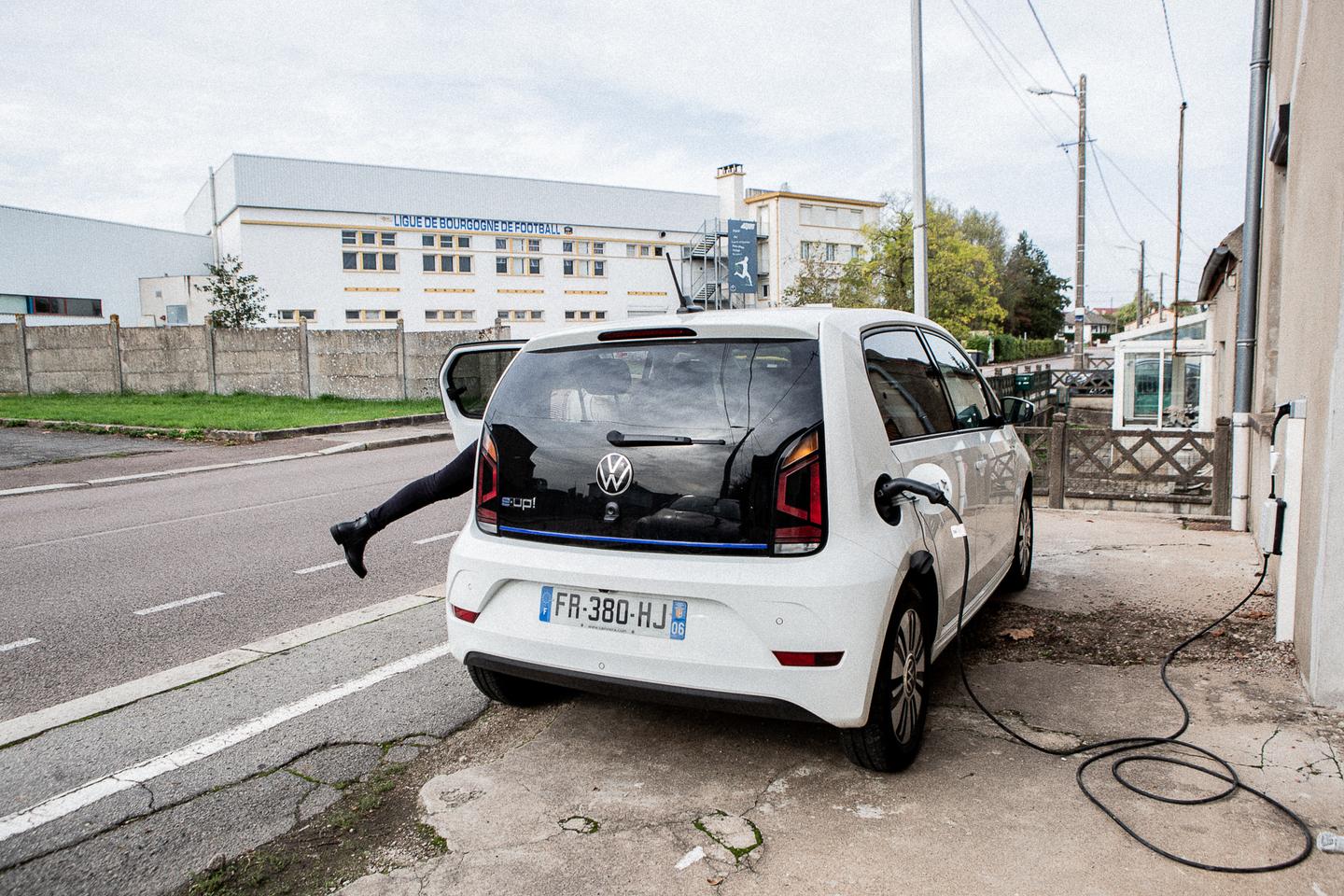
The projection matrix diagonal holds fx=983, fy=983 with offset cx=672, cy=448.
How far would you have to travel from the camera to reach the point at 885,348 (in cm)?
415

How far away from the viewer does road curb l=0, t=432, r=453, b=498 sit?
41.7 feet

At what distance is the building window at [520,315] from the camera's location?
210 ft

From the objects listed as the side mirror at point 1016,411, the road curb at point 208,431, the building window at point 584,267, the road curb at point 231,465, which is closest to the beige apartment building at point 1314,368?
the side mirror at point 1016,411

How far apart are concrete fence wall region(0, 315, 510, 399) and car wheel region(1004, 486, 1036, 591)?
20552mm

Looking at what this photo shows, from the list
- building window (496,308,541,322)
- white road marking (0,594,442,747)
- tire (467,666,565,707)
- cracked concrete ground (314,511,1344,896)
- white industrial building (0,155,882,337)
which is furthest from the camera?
building window (496,308,541,322)

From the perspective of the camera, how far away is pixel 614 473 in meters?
3.55

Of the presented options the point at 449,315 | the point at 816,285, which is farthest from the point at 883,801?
the point at 449,315

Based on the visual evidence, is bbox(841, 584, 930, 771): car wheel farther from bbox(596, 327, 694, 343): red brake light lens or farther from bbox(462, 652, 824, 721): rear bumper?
bbox(596, 327, 694, 343): red brake light lens

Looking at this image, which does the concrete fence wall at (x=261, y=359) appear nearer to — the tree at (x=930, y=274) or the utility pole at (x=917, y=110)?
the utility pole at (x=917, y=110)

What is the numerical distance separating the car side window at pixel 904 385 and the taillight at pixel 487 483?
1.49m

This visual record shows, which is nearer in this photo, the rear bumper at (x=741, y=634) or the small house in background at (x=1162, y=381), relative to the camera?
the rear bumper at (x=741, y=634)

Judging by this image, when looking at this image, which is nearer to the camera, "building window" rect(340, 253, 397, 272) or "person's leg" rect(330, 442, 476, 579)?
"person's leg" rect(330, 442, 476, 579)

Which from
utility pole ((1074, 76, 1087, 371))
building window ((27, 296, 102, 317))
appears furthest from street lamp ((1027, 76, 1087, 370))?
building window ((27, 296, 102, 317))

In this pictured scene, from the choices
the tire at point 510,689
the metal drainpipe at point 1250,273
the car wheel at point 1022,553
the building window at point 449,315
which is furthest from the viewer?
the building window at point 449,315
